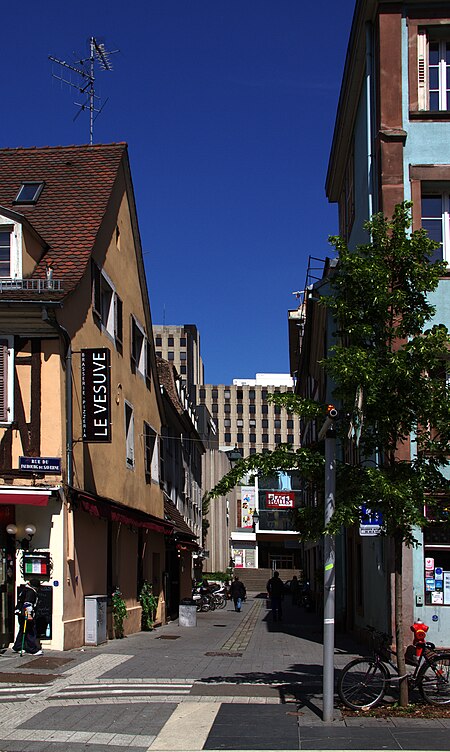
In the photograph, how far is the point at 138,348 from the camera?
2939 cm

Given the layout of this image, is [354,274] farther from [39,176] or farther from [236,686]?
[39,176]

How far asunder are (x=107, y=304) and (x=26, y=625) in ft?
31.1

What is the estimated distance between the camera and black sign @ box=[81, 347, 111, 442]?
763 inches

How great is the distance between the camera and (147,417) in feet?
100.0

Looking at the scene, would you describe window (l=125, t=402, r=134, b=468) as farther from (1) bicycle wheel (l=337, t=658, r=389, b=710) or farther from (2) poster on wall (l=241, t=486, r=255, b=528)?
(2) poster on wall (l=241, t=486, r=255, b=528)

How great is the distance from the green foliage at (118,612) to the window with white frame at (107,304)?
6436 mm

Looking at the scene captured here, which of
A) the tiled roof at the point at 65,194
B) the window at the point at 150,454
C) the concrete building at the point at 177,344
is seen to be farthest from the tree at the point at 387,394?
the concrete building at the point at 177,344

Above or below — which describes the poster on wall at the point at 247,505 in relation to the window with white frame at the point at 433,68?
below

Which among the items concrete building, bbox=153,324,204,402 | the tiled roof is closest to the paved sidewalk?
the tiled roof

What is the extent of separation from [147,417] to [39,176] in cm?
889

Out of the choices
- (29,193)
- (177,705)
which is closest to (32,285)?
(29,193)

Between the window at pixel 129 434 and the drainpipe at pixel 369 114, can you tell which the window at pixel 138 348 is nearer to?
the window at pixel 129 434

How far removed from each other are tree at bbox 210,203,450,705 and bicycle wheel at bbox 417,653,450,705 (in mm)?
381

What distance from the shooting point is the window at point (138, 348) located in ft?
92.0
